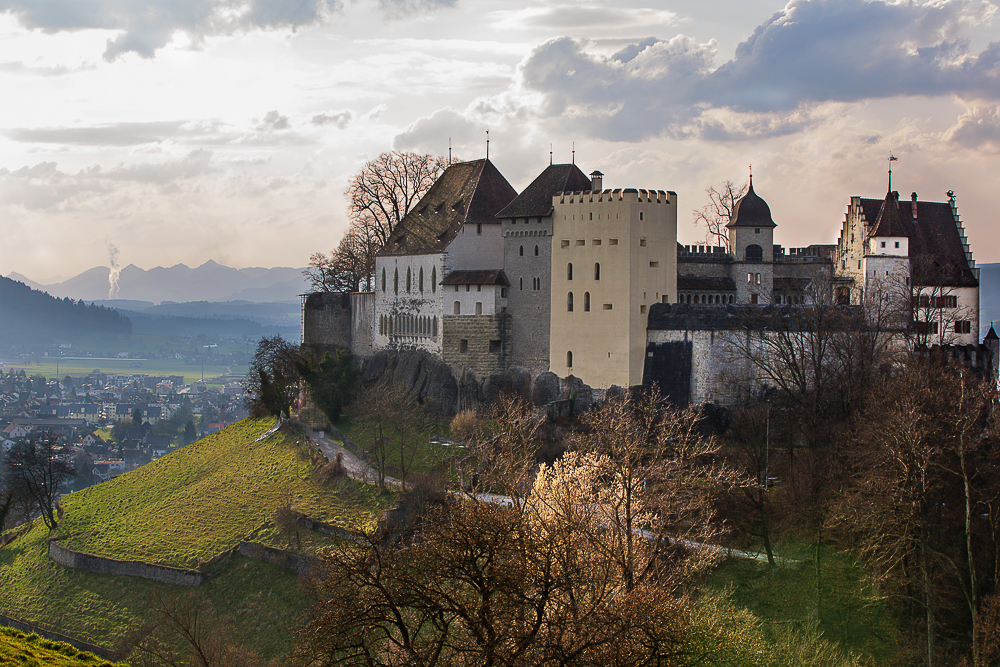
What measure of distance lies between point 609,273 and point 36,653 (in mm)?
28134

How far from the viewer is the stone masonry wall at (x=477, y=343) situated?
164 ft

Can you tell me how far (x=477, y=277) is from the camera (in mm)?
51156

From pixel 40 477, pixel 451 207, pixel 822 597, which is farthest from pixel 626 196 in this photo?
pixel 40 477

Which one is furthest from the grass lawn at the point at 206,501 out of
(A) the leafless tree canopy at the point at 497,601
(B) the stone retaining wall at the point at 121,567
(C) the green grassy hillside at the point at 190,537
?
(A) the leafless tree canopy at the point at 497,601

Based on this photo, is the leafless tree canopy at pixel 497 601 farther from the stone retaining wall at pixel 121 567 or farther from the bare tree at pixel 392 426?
the bare tree at pixel 392 426

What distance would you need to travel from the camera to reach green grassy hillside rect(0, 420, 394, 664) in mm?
39125

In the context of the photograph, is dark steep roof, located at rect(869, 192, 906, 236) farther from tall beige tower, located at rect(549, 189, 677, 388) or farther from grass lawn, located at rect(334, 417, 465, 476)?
grass lawn, located at rect(334, 417, 465, 476)

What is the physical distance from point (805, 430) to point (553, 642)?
2343 cm

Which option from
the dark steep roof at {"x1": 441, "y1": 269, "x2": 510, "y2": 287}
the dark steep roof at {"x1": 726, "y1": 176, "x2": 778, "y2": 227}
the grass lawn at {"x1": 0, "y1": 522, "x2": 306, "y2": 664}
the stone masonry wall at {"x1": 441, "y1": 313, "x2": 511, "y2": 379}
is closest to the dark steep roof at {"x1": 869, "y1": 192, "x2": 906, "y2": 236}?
the dark steep roof at {"x1": 726, "y1": 176, "x2": 778, "y2": 227}

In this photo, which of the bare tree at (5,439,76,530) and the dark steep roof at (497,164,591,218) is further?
the bare tree at (5,439,76,530)

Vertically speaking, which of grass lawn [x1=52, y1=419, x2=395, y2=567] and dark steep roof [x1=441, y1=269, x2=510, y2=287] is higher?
dark steep roof [x1=441, y1=269, x2=510, y2=287]

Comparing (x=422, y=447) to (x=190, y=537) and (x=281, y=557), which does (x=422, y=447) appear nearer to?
(x=281, y=557)

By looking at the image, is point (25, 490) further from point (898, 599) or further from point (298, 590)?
point (898, 599)

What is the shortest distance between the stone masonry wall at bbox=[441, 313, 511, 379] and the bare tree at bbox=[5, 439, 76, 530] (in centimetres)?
2153
